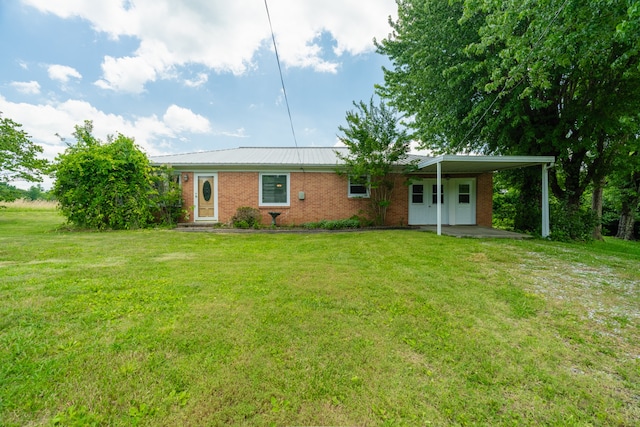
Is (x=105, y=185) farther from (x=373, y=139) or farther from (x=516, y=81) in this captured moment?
(x=516, y=81)

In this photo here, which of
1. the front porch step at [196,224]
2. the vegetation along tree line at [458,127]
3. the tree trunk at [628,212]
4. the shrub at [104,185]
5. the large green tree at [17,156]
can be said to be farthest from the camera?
the tree trunk at [628,212]

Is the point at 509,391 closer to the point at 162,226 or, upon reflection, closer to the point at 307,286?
the point at 307,286

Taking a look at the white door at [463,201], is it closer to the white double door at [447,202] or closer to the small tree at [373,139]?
the white double door at [447,202]

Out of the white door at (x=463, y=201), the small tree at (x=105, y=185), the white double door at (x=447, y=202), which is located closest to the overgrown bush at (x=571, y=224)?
the white door at (x=463, y=201)

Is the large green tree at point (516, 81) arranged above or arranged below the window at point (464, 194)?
above

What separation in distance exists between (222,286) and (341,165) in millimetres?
7452

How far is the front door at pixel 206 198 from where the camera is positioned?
34.4 ft

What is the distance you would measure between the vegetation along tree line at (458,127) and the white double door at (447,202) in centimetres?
138

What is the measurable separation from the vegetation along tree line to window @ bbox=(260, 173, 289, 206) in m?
2.75

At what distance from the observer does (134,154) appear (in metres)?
9.27

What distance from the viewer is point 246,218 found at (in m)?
10.0

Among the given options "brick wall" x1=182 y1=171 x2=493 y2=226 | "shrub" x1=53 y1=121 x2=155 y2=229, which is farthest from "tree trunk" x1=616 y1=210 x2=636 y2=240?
"shrub" x1=53 y1=121 x2=155 y2=229

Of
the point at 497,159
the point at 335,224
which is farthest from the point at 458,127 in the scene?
the point at 335,224

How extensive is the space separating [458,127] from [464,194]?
2.94m
